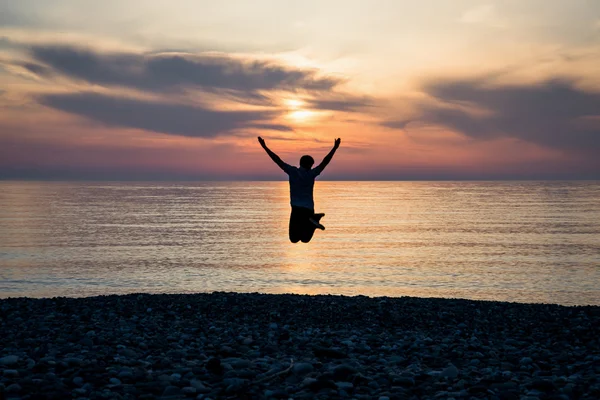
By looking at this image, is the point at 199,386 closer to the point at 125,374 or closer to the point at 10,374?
the point at 125,374

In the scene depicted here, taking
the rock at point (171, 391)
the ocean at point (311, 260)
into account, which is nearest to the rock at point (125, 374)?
the rock at point (171, 391)

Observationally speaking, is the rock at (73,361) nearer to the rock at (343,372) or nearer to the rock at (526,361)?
the rock at (343,372)

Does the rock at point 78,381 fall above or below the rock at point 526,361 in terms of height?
above

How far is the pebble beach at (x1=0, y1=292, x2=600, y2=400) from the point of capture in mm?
9523

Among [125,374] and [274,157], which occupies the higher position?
[274,157]

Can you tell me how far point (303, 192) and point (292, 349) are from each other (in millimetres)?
4093

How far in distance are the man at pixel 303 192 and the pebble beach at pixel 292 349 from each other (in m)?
2.89

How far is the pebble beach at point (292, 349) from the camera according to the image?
952 centimetres

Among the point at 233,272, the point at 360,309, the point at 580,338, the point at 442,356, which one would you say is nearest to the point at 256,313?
the point at 360,309

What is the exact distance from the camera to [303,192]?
49.1 feet

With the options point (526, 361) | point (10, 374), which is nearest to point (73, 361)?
point (10, 374)

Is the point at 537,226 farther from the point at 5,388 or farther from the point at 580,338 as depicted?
the point at 5,388

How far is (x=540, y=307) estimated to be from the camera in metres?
22.8

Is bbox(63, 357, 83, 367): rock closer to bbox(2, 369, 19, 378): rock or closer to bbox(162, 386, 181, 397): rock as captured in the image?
bbox(2, 369, 19, 378): rock
